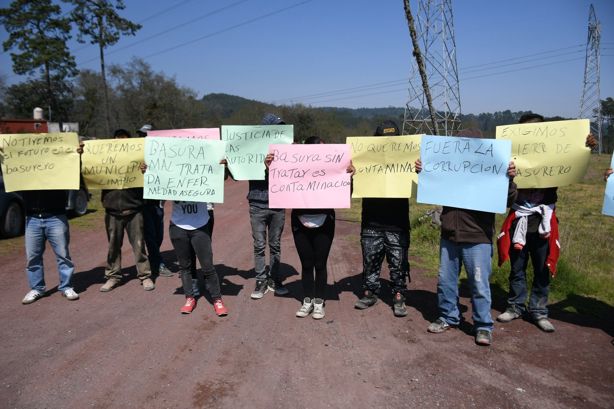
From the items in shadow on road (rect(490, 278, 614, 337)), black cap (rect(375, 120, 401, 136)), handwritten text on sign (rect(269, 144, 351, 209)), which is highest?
black cap (rect(375, 120, 401, 136))

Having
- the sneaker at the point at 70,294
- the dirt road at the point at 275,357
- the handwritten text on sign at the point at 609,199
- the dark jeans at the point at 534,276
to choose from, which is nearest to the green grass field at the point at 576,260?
the dirt road at the point at 275,357

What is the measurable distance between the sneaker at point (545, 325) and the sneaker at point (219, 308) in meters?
3.53

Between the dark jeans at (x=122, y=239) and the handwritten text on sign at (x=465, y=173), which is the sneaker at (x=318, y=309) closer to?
the handwritten text on sign at (x=465, y=173)

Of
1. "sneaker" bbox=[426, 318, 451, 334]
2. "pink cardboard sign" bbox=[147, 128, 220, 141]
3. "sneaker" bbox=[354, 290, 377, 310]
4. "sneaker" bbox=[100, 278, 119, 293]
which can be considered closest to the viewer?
"sneaker" bbox=[426, 318, 451, 334]

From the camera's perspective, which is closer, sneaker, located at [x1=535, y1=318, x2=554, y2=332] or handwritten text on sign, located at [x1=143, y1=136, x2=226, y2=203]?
sneaker, located at [x1=535, y1=318, x2=554, y2=332]

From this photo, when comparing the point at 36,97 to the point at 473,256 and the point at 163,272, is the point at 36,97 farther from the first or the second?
the point at 473,256

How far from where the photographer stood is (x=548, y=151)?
4.40m

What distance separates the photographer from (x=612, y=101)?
6125cm

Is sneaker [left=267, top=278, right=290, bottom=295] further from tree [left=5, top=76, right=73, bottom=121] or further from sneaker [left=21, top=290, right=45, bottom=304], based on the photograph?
tree [left=5, top=76, right=73, bottom=121]

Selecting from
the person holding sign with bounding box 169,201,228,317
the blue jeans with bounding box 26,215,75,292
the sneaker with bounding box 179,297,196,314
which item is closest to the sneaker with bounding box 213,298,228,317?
the person holding sign with bounding box 169,201,228,317

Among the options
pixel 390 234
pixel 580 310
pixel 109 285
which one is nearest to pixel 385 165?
pixel 390 234

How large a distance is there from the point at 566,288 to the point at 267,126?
4562mm

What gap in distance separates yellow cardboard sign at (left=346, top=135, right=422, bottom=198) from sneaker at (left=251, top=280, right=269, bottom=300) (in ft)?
6.05

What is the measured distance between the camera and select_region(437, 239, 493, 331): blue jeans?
14.1 feet
